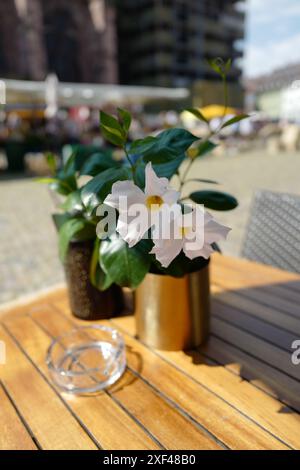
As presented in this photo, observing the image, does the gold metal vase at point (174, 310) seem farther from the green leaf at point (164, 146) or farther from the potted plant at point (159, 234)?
the green leaf at point (164, 146)

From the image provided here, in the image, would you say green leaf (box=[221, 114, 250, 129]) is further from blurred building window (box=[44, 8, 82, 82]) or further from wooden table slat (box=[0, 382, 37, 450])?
blurred building window (box=[44, 8, 82, 82])

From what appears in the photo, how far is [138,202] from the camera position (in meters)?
0.73

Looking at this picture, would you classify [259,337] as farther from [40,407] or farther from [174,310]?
[40,407]

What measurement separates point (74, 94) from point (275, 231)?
12316 millimetres

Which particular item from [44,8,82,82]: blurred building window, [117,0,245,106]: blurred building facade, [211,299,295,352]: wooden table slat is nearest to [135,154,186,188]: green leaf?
[211,299,295,352]: wooden table slat

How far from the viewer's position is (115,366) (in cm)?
97

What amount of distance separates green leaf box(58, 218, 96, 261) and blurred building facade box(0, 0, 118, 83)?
28.9 m

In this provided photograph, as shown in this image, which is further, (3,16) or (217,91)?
(217,91)

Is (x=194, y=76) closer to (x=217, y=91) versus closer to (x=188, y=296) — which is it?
(x=217, y=91)

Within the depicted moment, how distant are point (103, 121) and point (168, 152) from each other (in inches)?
6.2

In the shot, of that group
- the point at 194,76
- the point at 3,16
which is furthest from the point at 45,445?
the point at 194,76

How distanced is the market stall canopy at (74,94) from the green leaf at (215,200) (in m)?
11.2
